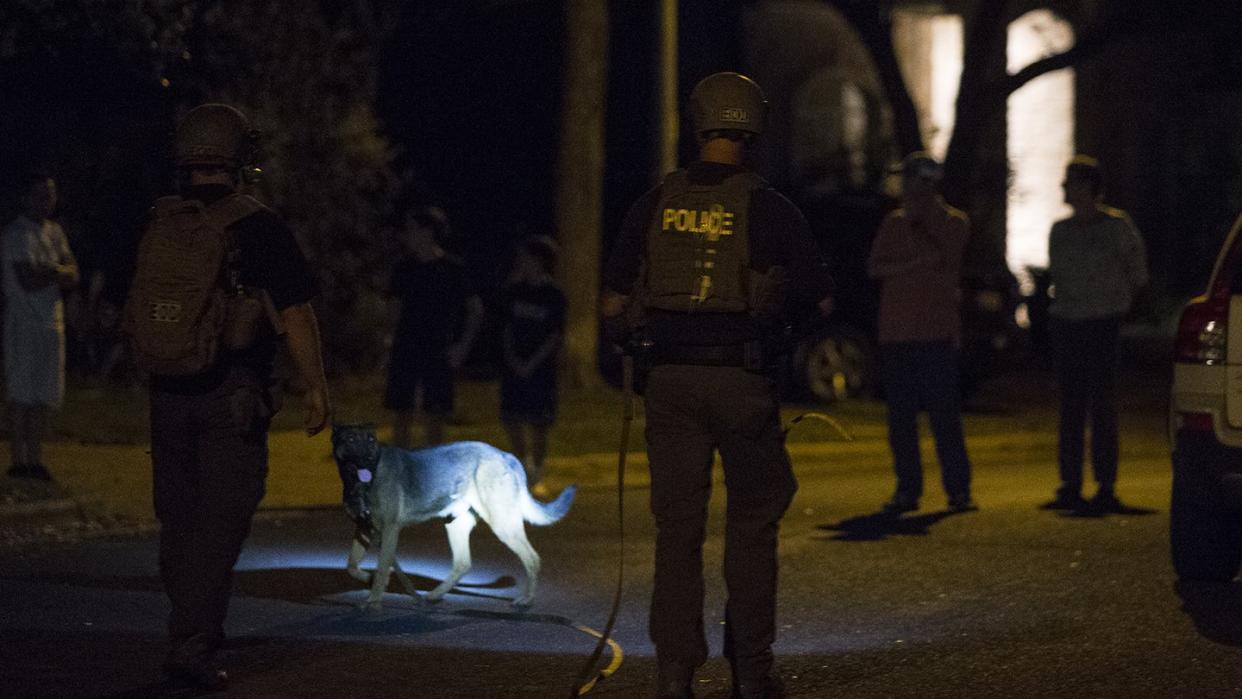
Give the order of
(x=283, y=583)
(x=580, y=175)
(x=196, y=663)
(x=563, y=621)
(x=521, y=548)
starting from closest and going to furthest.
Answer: (x=196, y=663), (x=563, y=621), (x=521, y=548), (x=283, y=583), (x=580, y=175)

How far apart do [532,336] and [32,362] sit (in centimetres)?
274

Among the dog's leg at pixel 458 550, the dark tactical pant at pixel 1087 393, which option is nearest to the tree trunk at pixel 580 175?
the dark tactical pant at pixel 1087 393

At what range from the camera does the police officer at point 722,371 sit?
20.8 feet

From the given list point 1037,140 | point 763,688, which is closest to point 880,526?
point 763,688

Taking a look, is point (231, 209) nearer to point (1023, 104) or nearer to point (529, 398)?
point (529, 398)

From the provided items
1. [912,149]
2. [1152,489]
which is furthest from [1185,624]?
[912,149]

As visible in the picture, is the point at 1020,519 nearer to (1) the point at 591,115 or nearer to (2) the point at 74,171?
(1) the point at 591,115

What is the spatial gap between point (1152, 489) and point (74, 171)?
429 inches

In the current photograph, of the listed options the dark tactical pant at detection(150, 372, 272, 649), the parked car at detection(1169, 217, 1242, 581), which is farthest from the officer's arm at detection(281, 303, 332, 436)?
the parked car at detection(1169, 217, 1242, 581)

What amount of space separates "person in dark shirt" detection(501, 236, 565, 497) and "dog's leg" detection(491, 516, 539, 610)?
3.63m

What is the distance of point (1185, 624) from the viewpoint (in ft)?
26.3

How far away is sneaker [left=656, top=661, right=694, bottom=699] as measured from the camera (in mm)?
6355

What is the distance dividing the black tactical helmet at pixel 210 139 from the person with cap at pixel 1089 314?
619 cm

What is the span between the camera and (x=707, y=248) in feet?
20.8
